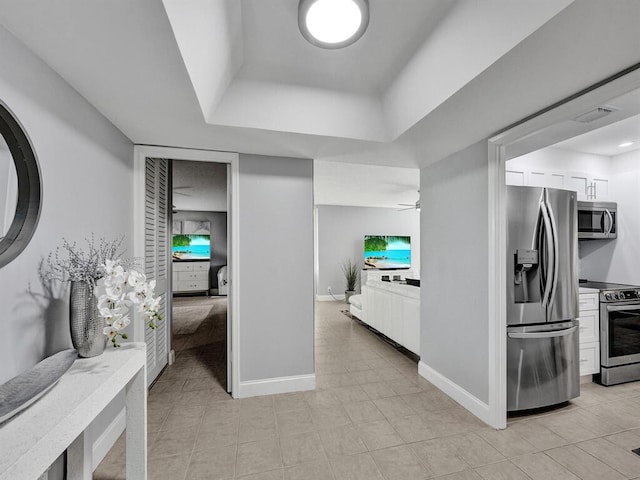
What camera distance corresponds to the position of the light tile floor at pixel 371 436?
5.66 ft

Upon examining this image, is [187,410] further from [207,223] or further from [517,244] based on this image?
[207,223]

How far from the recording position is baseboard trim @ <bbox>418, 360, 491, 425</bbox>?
2227 mm

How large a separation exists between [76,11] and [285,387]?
2775 mm

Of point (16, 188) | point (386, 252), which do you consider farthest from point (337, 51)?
point (386, 252)

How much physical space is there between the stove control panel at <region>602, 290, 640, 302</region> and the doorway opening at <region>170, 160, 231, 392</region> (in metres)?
3.66

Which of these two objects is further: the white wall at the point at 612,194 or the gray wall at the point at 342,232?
the gray wall at the point at 342,232

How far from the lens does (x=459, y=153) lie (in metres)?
2.55

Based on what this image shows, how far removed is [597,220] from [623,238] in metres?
0.40

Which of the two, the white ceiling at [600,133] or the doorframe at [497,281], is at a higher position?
the white ceiling at [600,133]

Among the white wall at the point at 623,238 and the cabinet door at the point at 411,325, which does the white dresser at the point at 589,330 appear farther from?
the cabinet door at the point at 411,325

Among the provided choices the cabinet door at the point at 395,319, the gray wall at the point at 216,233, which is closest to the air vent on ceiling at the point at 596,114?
the cabinet door at the point at 395,319

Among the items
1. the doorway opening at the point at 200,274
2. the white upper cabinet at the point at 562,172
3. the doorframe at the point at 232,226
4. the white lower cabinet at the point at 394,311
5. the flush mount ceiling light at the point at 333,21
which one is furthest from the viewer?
the white lower cabinet at the point at 394,311

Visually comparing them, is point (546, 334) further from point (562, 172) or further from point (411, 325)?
point (562, 172)

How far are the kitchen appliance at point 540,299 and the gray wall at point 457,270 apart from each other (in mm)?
193
